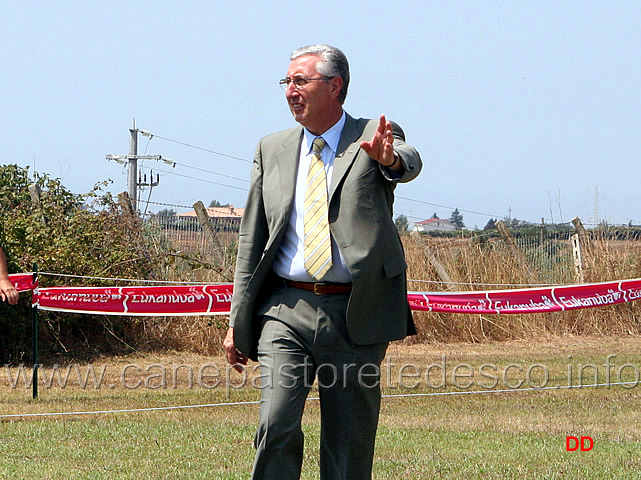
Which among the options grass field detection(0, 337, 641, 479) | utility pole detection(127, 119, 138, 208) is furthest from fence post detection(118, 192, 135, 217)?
utility pole detection(127, 119, 138, 208)

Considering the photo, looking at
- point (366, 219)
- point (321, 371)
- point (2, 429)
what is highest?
point (366, 219)

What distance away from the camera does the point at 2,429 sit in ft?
25.3

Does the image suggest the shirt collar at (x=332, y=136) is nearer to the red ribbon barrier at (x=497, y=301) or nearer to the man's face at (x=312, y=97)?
the man's face at (x=312, y=97)

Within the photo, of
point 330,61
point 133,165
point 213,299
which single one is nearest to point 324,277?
point 330,61

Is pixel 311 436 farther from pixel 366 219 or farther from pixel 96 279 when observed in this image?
pixel 96 279

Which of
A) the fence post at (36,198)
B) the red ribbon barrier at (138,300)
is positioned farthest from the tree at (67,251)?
the red ribbon barrier at (138,300)

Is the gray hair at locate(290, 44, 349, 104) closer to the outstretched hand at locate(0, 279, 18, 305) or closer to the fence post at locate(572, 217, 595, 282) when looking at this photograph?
the outstretched hand at locate(0, 279, 18, 305)

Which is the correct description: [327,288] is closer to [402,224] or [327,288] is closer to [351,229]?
[351,229]

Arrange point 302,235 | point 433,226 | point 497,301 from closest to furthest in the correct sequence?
point 302,235, point 497,301, point 433,226

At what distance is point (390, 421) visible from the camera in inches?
324

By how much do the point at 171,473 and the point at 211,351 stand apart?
830 cm

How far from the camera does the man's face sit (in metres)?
4.09

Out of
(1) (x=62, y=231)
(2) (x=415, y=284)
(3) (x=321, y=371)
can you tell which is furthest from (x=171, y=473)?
(2) (x=415, y=284)

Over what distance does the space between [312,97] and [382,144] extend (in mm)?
449
